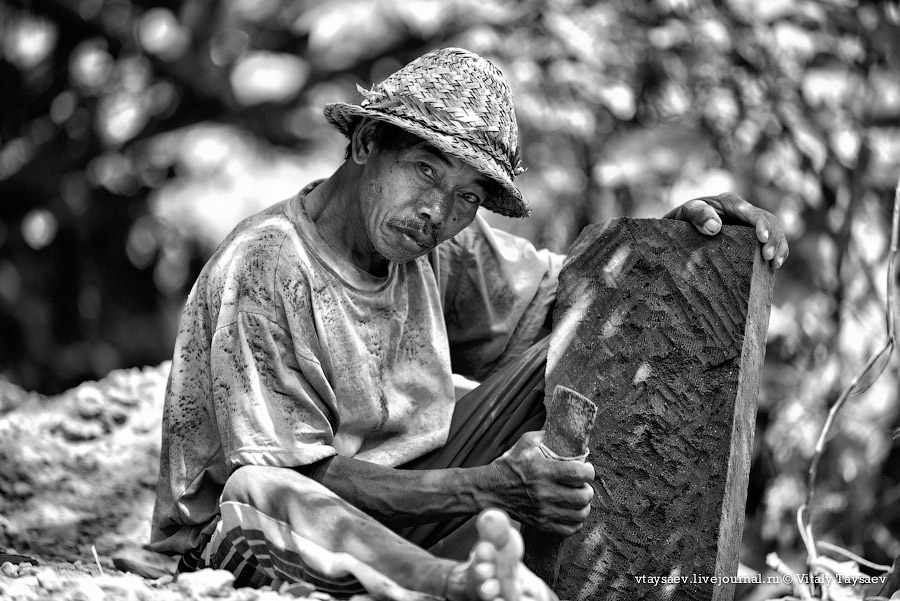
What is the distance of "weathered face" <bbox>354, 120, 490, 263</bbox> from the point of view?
9.27 ft

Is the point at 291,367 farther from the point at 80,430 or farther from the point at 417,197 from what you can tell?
the point at 80,430

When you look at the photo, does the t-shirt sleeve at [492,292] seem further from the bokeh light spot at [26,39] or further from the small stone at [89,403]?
the bokeh light spot at [26,39]

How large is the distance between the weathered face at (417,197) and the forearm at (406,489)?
1.78 feet

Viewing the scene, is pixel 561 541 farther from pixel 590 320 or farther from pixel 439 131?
pixel 439 131

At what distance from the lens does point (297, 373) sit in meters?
2.84

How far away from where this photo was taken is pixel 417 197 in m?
2.84

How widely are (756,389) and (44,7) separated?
741cm

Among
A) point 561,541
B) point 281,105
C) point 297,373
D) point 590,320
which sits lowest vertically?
point 281,105

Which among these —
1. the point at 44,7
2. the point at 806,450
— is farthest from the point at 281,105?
the point at 806,450

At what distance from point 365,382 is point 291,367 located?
20 cm

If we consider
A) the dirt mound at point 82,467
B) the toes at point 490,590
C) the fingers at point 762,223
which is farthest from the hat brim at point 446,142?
the dirt mound at point 82,467

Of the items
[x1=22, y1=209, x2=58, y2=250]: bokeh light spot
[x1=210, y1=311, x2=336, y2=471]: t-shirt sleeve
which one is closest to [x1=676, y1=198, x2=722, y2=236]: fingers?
[x1=210, y1=311, x2=336, y2=471]: t-shirt sleeve

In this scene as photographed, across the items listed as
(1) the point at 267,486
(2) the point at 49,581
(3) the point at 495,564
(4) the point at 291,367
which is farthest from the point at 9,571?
(3) the point at 495,564

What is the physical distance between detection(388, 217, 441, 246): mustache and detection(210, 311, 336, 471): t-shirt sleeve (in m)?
0.38
